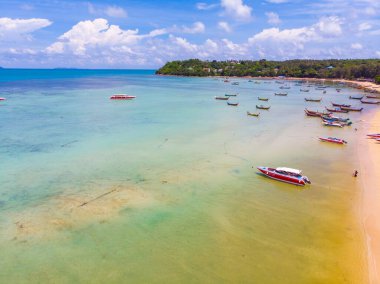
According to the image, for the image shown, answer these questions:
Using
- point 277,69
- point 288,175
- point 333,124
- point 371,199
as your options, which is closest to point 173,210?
point 288,175

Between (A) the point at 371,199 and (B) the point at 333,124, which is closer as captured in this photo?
(A) the point at 371,199

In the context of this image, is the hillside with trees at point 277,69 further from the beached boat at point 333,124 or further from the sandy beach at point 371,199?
the sandy beach at point 371,199

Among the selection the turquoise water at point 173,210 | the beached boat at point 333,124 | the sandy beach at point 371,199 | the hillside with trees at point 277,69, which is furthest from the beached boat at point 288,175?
the hillside with trees at point 277,69

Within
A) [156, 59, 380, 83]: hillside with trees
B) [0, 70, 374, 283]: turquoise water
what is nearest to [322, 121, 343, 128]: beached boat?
[0, 70, 374, 283]: turquoise water

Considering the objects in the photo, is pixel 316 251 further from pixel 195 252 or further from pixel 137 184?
pixel 137 184

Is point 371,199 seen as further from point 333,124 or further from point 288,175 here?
point 333,124

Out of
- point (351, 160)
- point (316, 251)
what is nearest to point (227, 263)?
point (316, 251)
